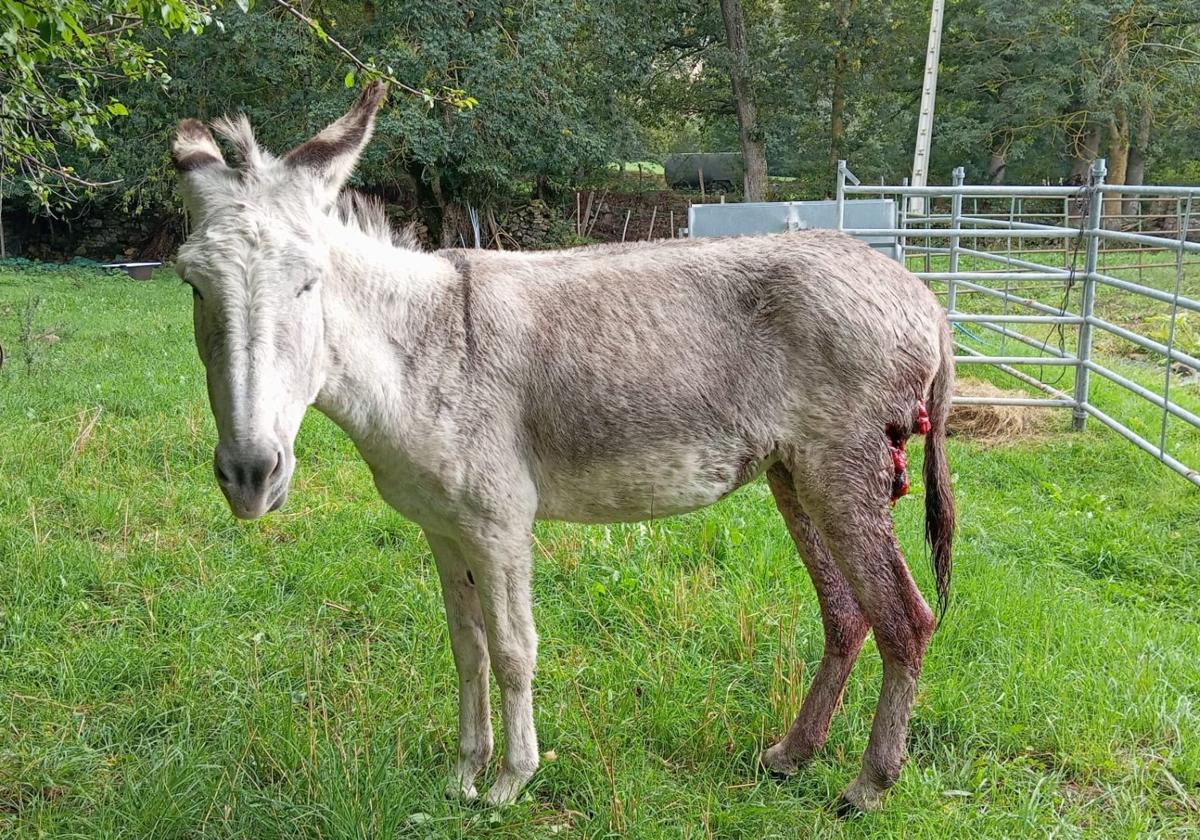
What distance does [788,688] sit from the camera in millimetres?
3404

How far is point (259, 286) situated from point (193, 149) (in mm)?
607

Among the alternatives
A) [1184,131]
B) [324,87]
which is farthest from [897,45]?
[324,87]

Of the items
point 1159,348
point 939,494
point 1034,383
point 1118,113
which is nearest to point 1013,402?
point 1034,383

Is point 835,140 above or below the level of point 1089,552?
above

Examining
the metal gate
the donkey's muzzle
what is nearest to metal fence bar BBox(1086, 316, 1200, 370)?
the metal gate

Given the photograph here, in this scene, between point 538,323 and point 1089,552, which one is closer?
point 538,323

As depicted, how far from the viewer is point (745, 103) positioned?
79.5 ft

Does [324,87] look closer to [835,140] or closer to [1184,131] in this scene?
[835,140]

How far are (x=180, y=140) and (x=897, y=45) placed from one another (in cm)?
2611

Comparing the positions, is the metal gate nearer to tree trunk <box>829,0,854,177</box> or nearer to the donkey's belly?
the donkey's belly

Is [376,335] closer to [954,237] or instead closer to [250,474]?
[250,474]

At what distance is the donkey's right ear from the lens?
7.85ft

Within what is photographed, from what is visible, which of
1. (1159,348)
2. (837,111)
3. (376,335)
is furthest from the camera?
(837,111)

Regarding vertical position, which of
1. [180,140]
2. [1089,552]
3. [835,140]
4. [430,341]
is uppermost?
[835,140]
